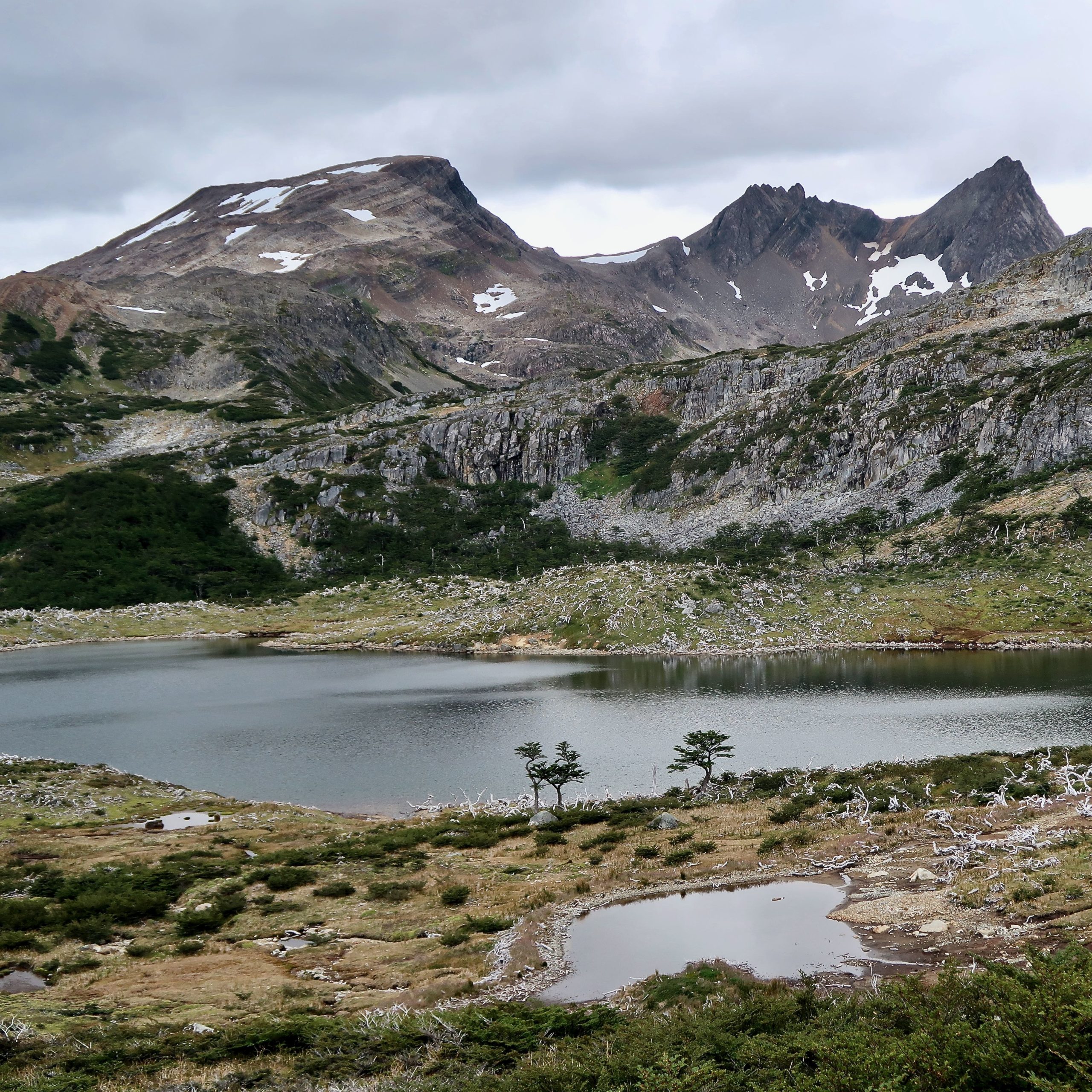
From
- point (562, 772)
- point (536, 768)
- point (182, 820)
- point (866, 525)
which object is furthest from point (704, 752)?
point (866, 525)

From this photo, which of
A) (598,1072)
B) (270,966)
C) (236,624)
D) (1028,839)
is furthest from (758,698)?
(236,624)

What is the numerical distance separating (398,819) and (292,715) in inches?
1502

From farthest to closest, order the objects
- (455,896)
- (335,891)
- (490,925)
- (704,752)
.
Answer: (704,752) → (335,891) → (455,896) → (490,925)

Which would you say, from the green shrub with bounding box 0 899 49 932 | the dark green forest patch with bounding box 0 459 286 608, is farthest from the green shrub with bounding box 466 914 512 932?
the dark green forest patch with bounding box 0 459 286 608

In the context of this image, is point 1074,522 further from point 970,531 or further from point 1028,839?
point 1028,839

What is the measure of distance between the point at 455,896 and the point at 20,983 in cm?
1326

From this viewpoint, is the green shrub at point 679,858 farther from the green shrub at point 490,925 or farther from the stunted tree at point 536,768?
the stunted tree at point 536,768

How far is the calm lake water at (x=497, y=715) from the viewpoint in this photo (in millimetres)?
57875

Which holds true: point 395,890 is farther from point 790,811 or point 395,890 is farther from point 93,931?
point 790,811

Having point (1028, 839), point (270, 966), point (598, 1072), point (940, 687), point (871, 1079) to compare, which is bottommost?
point (940, 687)

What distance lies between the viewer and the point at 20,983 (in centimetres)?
2289

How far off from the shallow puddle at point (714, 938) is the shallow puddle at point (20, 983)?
1482 cm

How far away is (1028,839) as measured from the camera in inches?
1006

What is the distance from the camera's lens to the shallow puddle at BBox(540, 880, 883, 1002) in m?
19.5
